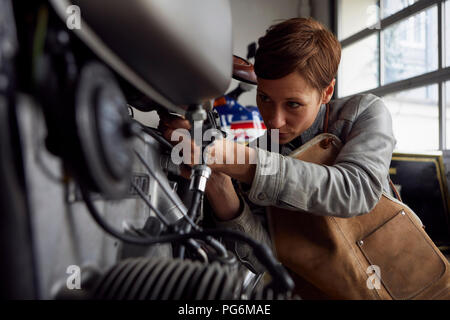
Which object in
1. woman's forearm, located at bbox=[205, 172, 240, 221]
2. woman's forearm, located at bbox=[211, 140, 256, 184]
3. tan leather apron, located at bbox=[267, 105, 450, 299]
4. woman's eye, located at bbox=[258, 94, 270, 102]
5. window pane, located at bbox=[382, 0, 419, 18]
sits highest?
window pane, located at bbox=[382, 0, 419, 18]

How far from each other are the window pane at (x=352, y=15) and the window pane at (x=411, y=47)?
1.04ft

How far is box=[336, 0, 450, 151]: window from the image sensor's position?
1.81 m

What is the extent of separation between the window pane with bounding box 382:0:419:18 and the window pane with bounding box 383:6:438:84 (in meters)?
0.08

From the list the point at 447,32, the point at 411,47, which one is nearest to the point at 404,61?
the point at 411,47

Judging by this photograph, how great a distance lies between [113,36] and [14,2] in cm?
6

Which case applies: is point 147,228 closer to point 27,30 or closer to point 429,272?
point 27,30

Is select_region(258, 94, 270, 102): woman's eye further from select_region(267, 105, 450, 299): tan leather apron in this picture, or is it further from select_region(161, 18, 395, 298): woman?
select_region(267, 105, 450, 299): tan leather apron

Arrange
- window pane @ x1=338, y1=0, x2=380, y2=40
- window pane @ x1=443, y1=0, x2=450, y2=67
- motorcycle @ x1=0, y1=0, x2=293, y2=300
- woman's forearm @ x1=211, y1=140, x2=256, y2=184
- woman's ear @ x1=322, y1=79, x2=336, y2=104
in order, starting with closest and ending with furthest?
motorcycle @ x1=0, y1=0, x2=293, y2=300, woman's forearm @ x1=211, y1=140, x2=256, y2=184, woman's ear @ x1=322, y1=79, x2=336, y2=104, window pane @ x1=443, y1=0, x2=450, y2=67, window pane @ x1=338, y1=0, x2=380, y2=40

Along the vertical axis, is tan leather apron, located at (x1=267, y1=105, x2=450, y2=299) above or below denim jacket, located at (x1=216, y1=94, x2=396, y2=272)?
below

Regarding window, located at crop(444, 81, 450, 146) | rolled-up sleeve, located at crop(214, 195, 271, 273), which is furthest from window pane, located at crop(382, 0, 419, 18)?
rolled-up sleeve, located at crop(214, 195, 271, 273)

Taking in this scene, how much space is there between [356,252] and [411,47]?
2099mm

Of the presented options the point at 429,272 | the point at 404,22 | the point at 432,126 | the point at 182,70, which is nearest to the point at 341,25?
the point at 404,22

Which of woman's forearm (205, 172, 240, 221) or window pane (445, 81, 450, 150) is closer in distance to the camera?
woman's forearm (205, 172, 240, 221)

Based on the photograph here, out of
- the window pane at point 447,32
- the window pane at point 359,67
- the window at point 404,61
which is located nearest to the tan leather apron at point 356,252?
the window at point 404,61
